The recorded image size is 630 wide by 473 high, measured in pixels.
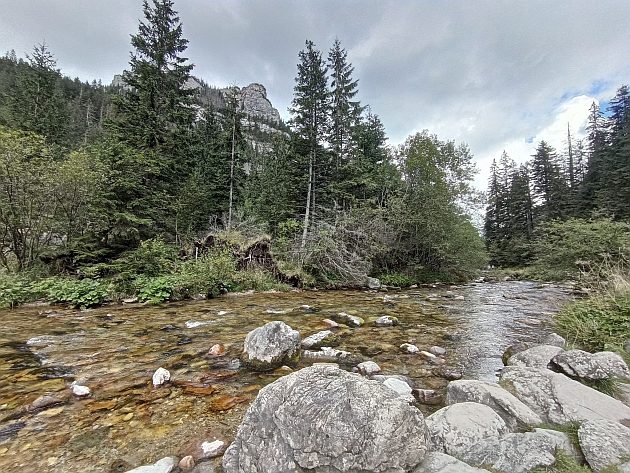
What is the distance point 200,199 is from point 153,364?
688 inches

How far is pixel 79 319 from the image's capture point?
6.78 metres

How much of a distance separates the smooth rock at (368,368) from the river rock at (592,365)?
2101 millimetres

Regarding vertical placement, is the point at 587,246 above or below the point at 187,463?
above

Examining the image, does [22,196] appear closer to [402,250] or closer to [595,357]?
[595,357]

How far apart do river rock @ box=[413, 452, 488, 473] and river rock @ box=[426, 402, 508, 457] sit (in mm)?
248

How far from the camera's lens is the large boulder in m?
1.81

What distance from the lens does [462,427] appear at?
226 cm

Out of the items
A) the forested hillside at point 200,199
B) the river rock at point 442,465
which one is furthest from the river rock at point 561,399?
the forested hillside at point 200,199

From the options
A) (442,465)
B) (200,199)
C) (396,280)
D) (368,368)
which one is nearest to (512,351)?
(368,368)

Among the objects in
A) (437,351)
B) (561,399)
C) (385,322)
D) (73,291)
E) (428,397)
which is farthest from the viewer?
(73,291)

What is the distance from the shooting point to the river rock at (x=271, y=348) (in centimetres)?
409

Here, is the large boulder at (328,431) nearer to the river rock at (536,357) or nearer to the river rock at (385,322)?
the river rock at (536,357)

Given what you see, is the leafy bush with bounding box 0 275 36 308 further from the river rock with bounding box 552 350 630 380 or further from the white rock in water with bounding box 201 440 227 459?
the river rock with bounding box 552 350 630 380

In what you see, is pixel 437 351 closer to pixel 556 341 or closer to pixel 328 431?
pixel 556 341
